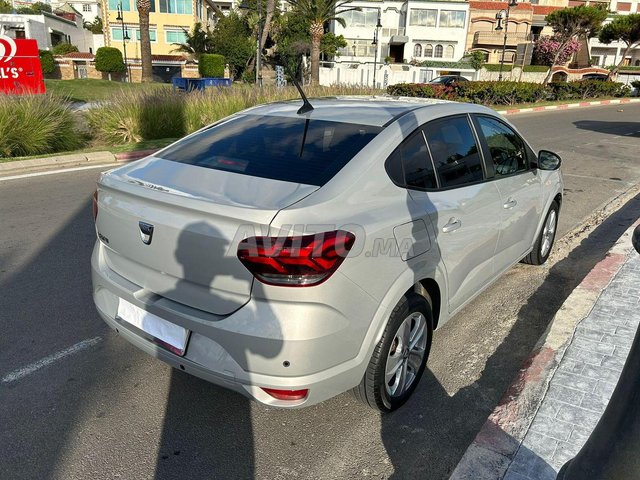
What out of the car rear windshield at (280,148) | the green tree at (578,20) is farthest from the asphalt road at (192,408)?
the green tree at (578,20)

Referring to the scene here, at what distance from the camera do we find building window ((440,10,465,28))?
5750 cm

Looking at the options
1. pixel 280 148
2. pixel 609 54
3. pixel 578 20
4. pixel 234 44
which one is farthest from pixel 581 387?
pixel 609 54

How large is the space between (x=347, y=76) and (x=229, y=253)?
4372 centimetres

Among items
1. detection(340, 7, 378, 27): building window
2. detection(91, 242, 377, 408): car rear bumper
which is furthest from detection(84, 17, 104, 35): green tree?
detection(91, 242, 377, 408): car rear bumper

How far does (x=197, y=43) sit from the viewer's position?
5194cm

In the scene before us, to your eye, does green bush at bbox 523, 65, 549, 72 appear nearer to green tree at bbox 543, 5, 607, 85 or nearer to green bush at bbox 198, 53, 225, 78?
green tree at bbox 543, 5, 607, 85

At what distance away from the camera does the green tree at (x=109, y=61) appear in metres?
42.7

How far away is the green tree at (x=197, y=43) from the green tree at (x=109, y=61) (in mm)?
9353

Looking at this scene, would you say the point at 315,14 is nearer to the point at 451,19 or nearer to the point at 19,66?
the point at 19,66

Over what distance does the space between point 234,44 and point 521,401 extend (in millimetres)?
48896

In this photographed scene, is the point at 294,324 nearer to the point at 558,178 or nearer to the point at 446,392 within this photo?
the point at 446,392

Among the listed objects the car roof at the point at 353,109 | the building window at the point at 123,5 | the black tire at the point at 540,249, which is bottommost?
the black tire at the point at 540,249

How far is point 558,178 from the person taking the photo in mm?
4898

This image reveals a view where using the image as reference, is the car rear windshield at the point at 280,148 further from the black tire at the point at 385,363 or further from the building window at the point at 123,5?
the building window at the point at 123,5
